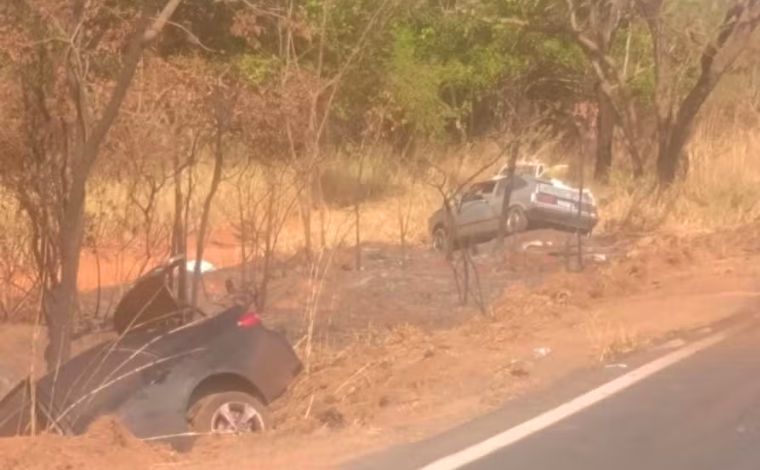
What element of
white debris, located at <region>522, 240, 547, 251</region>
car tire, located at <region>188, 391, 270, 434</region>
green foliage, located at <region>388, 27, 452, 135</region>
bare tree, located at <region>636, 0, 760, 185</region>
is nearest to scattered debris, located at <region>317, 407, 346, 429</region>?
car tire, located at <region>188, 391, 270, 434</region>

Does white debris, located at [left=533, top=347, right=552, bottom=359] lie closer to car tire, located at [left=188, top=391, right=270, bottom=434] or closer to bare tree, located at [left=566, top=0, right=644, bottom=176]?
car tire, located at [left=188, top=391, right=270, bottom=434]

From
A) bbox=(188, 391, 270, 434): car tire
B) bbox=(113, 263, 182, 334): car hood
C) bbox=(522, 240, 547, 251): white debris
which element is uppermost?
bbox=(113, 263, 182, 334): car hood

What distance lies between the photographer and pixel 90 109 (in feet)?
36.8

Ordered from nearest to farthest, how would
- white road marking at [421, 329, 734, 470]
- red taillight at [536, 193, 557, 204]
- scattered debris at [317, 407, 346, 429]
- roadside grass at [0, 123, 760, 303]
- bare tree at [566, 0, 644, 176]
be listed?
white road marking at [421, 329, 734, 470] → scattered debris at [317, 407, 346, 429] → roadside grass at [0, 123, 760, 303] → red taillight at [536, 193, 557, 204] → bare tree at [566, 0, 644, 176]

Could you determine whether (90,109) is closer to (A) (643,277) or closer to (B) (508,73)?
(A) (643,277)

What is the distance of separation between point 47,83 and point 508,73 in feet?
72.3

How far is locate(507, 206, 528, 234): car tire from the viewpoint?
22.2m

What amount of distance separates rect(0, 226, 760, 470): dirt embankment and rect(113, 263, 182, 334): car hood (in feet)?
3.34

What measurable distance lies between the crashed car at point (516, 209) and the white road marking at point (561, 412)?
35.8 feet

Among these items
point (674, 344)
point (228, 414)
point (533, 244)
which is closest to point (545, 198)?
point (533, 244)

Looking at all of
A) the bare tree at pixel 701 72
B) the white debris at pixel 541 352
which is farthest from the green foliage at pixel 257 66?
the white debris at pixel 541 352

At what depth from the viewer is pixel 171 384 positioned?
9250 mm

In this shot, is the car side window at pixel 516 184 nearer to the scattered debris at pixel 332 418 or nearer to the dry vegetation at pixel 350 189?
the dry vegetation at pixel 350 189

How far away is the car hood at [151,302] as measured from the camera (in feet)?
33.9
